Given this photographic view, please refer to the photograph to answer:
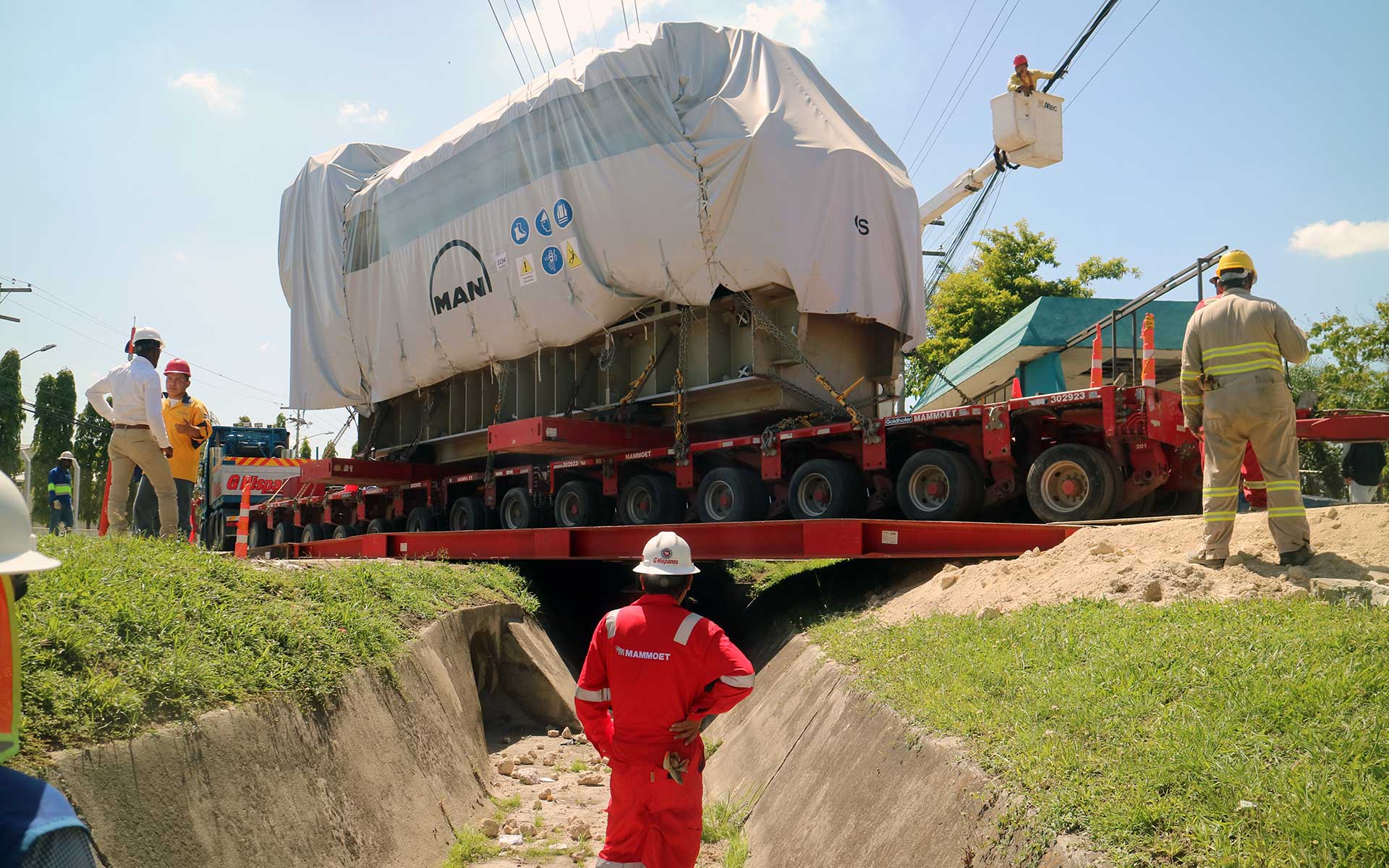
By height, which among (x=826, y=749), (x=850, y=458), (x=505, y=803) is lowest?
(x=505, y=803)

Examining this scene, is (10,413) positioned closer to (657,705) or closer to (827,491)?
(827,491)

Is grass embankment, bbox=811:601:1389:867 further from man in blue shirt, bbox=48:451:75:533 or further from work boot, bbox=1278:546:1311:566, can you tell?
man in blue shirt, bbox=48:451:75:533

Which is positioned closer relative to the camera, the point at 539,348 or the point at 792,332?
the point at 792,332

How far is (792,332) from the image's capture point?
10.1 m

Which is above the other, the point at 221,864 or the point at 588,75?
the point at 588,75

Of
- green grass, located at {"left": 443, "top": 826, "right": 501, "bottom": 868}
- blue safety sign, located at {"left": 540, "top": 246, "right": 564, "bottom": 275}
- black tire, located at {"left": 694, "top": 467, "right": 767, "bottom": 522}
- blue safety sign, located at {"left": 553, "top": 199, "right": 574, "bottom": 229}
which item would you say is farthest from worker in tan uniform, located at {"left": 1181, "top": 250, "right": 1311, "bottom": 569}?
blue safety sign, located at {"left": 540, "top": 246, "right": 564, "bottom": 275}

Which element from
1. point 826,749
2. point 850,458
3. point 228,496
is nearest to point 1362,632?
point 826,749

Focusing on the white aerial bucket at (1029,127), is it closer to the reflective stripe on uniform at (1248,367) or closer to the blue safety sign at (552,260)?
the blue safety sign at (552,260)

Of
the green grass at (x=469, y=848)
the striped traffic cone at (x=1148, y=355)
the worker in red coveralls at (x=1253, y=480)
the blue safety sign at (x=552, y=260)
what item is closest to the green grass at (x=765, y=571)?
the striped traffic cone at (x=1148, y=355)

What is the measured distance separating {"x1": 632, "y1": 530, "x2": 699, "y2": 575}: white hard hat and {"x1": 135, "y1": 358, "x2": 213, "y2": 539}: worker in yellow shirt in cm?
563

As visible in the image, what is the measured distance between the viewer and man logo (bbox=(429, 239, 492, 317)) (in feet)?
40.8

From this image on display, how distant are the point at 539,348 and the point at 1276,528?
8.48m

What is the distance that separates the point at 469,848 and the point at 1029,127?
1403cm

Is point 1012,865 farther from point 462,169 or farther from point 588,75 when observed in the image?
point 462,169
